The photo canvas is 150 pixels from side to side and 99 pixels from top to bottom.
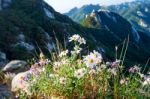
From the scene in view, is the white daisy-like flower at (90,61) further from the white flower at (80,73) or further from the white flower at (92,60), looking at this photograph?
the white flower at (80,73)

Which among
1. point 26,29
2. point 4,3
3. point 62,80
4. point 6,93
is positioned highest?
point 4,3

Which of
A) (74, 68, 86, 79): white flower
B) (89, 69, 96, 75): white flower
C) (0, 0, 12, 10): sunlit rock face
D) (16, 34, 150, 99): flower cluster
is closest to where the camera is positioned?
(74, 68, 86, 79): white flower

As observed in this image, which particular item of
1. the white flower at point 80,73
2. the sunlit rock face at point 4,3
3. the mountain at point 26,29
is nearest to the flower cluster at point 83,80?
the white flower at point 80,73

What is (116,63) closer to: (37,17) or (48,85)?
(48,85)

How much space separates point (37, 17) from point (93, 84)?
464 ft

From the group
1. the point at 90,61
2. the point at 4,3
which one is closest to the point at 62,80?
the point at 90,61

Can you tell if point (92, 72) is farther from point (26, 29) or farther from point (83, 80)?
point (26, 29)

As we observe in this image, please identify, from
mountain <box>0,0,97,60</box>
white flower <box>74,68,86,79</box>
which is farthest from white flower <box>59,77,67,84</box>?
mountain <box>0,0,97,60</box>

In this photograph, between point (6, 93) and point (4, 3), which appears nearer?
point (6, 93)

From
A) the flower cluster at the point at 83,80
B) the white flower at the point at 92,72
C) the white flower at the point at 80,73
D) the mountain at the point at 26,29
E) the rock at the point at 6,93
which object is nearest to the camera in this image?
the white flower at the point at 80,73

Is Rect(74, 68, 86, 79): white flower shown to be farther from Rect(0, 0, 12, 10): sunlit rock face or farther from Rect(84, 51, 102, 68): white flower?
Rect(0, 0, 12, 10): sunlit rock face

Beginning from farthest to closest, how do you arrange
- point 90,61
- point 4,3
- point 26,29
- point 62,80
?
1. point 4,3
2. point 26,29
3. point 62,80
4. point 90,61

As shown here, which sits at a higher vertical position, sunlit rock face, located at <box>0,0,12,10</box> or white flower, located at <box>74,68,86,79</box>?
sunlit rock face, located at <box>0,0,12,10</box>

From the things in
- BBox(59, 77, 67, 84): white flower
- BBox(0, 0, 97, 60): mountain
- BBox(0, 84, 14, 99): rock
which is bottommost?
BBox(59, 77, 67, 84): white flower
